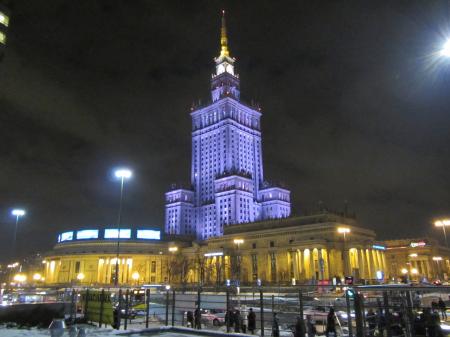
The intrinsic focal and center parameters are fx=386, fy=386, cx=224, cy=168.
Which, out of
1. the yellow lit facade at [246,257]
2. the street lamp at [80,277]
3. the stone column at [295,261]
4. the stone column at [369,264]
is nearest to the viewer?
the yellow lit facade at [246,257]

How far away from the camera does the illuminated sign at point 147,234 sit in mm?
135375

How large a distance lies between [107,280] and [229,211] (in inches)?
1852

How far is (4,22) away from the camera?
71562 millimetres

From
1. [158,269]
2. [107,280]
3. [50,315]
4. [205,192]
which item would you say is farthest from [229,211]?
[50,315]

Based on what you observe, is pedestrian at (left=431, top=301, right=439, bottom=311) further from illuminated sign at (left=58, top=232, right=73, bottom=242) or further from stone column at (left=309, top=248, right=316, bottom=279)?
illuminated sign at (left=58, top=232, right=73, bottom=242)

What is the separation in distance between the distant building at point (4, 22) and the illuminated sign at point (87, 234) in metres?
77.4

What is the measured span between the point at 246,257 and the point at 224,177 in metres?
39.4

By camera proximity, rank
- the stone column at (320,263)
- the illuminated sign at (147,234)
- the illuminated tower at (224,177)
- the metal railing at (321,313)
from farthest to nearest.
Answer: the illuminated tower at (224,177) < the illuminated sign at (147,234) < the stone column at (320,263) < the metal railing at (321,313)

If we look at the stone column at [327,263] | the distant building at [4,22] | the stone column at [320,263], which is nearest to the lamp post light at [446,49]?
the distant building at [4,22]

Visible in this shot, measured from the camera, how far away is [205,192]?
154375mm

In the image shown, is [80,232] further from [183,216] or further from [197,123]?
[197,123]

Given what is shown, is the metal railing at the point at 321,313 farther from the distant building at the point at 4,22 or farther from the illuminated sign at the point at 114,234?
the illuminated sign at the point at 114,234

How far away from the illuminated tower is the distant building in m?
86.2

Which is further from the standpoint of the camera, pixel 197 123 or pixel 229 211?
pixel 197 123
